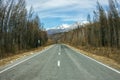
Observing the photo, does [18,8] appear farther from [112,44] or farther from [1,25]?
[112,44]

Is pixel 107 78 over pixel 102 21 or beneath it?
beneath

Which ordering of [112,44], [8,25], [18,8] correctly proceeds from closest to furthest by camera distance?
[8,25], [18,8], [112,44]

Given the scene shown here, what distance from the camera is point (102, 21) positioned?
63250mm

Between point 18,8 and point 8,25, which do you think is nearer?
point 8,25

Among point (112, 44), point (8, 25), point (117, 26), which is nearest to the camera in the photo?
point (8, 25)

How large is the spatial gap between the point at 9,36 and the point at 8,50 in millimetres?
2781

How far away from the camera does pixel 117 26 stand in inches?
1960

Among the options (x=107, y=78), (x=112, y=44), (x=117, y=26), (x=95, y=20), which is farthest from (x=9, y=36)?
(x=107, y=78)

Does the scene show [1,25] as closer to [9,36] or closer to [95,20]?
[9,36]

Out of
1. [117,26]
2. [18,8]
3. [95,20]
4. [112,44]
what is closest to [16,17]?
[18,8]

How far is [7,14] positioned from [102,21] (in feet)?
97.2

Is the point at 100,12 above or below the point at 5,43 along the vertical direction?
above

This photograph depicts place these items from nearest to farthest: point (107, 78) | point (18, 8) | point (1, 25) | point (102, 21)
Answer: point (107, 78)
point (1, 25)
point (18, 8)
point (102, 21)

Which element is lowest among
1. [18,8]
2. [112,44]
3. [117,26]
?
[112,44]
